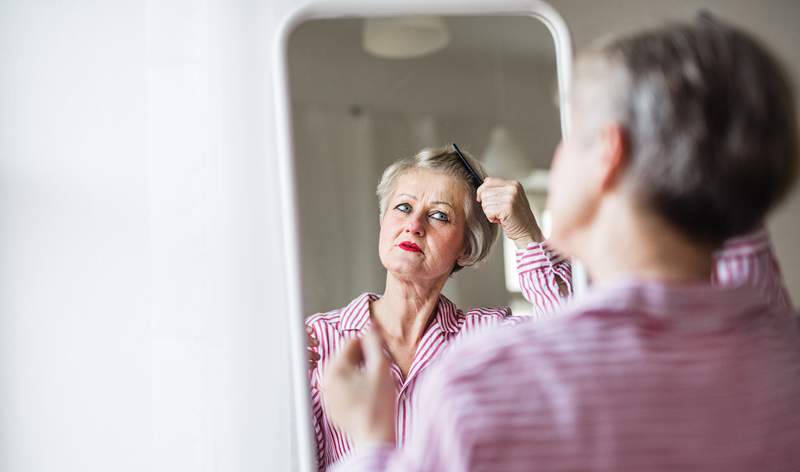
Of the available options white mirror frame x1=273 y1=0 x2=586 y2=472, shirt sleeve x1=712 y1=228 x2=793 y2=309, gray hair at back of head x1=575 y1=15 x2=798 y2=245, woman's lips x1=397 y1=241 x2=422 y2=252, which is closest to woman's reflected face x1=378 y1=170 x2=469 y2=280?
woman's lips x1=397 y1=241 x2=422 y2=252

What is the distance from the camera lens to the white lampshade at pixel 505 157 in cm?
116

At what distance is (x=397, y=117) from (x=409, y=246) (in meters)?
0.19

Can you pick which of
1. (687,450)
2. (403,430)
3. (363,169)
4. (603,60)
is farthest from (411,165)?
(687,450)

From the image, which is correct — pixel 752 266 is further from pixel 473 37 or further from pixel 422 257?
pixel 473 37

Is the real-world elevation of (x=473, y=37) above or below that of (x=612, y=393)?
above

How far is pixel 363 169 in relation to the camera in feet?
3.76

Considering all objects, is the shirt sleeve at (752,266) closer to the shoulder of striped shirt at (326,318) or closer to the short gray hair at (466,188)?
the short gray hair at (466,188)

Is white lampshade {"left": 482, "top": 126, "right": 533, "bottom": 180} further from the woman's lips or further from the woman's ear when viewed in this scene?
the woman's ear

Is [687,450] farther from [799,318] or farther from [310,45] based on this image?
[310,45]

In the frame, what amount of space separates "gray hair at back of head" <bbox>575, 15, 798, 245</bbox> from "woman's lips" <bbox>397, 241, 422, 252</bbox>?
0.50 m

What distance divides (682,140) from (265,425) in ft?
2.63

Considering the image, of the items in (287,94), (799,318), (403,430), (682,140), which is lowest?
(403,430)

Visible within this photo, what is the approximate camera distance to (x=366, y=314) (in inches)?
44.0

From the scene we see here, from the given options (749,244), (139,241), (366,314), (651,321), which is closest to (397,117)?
(366,314)
